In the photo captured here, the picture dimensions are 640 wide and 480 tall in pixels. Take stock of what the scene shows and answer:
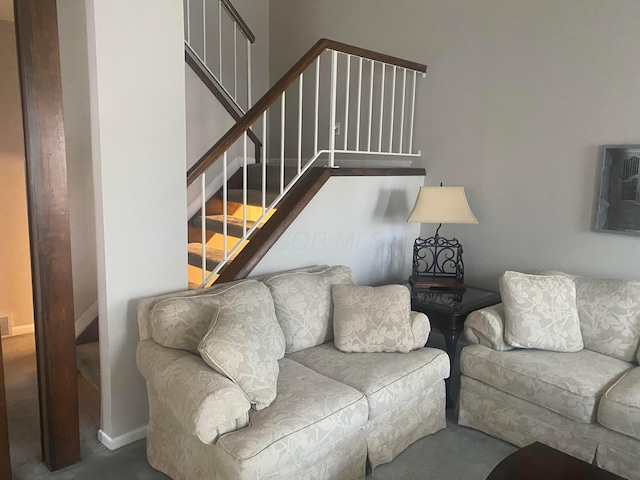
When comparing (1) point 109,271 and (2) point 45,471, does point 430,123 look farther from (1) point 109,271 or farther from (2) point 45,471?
(2) point 45,471

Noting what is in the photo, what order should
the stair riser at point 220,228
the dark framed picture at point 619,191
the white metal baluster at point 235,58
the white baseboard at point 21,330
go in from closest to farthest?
the dark framed picture at point 619,191 < the stair riser at point 220,228 < the white baseboard at point 21,330 < the white metal baluster at point 235,58

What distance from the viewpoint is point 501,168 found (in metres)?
3.45

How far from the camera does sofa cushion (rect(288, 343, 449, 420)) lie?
229cm

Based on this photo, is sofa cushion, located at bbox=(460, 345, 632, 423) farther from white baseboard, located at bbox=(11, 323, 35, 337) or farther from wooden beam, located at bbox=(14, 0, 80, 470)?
white baseboard, located at bbox=(11, 323, 35, 337)

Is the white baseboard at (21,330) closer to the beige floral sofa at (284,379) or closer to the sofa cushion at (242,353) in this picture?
the beige floral sofa at (284,379)

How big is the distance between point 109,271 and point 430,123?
255 cm

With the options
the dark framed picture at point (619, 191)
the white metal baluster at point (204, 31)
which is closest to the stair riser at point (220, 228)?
the white metal baluster at point (204, 31)

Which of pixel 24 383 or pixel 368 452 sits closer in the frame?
pixel 368 452

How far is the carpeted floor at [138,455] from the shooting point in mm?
2299

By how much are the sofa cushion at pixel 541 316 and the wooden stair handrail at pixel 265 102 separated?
169 cm

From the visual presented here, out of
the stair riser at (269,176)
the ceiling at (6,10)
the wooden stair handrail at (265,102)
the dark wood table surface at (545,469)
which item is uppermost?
the ceiling at (6,10)

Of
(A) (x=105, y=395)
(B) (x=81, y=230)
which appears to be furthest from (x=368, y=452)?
(B) (x=81, y=230)

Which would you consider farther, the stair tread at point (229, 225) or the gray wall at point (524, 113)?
the stair tread at point (229, 225)

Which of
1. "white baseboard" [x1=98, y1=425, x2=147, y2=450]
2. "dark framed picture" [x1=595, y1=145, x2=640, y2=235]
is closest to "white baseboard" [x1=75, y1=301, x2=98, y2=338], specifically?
"white baseboard" [x1=98, y1=425, x2=147, y2=450]
